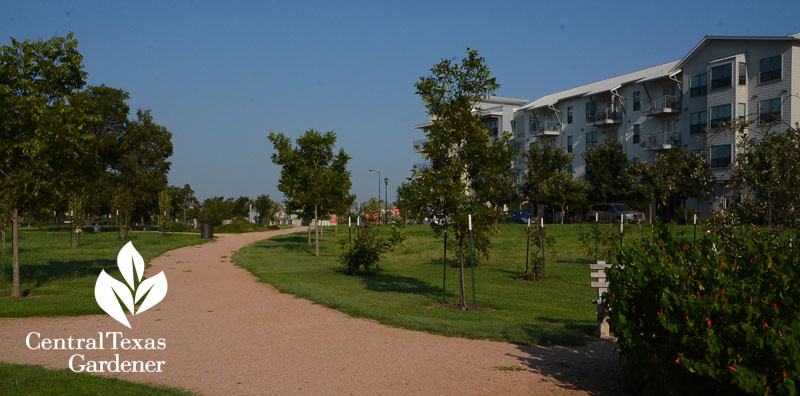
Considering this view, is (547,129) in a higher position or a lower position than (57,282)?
higher

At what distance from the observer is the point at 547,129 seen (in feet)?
203

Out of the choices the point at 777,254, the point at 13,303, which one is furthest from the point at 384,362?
the point at 13,303

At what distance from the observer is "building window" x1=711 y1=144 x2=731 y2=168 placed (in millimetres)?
42094

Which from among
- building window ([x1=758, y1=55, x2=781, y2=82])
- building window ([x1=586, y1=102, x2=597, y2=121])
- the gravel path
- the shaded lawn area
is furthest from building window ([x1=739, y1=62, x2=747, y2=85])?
the gravel path

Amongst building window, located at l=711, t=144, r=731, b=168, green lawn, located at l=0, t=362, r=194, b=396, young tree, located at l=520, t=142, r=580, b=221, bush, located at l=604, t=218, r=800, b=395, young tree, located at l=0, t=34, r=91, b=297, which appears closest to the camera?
bush, located at l=604, t=218, r=800, b=395

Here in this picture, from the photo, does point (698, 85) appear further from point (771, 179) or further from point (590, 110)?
point (771, 179)

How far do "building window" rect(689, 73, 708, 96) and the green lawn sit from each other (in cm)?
4693

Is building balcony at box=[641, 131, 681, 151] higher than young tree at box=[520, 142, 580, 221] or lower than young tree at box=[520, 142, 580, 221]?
higher

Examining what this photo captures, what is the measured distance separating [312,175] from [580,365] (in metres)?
21.8

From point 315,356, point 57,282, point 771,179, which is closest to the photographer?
point 771,179

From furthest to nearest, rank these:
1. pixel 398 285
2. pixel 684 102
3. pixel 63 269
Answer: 1. pixel 684 102
2. pixel 63 269
3. pixel 398 285

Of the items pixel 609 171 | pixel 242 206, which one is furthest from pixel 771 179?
pixel 242 206

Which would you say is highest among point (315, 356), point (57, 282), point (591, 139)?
point (591, 139)

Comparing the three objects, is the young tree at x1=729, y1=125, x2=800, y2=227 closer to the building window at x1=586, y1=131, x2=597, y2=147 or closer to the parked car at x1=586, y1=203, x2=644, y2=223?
the parked car at x1=586, y1=203, x2=644, y2=223
